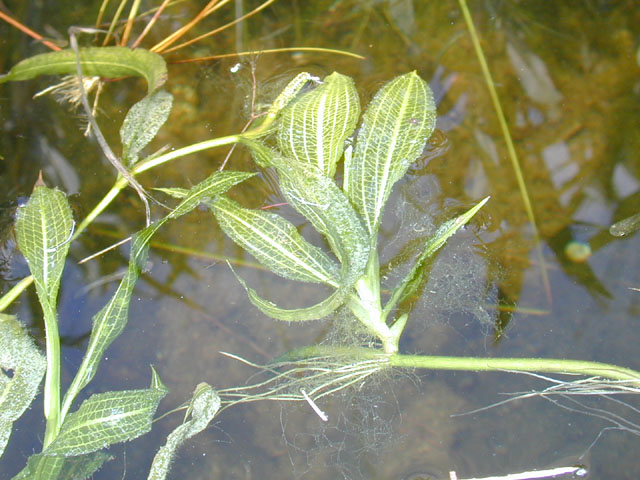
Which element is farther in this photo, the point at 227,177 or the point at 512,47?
the point at 512,47

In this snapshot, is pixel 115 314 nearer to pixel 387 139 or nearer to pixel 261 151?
pixel 261 151

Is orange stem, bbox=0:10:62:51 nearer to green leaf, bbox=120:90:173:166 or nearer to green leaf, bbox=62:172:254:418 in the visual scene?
green leaf, bbox=120:90:173:166

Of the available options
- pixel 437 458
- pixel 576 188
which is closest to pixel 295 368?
pixel 437 458

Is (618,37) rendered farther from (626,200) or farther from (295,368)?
(295,368)

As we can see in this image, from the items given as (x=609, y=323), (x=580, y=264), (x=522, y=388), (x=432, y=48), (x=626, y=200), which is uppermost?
(x=432, y=48)

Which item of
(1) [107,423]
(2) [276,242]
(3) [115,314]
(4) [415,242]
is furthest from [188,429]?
(4) [415,242]

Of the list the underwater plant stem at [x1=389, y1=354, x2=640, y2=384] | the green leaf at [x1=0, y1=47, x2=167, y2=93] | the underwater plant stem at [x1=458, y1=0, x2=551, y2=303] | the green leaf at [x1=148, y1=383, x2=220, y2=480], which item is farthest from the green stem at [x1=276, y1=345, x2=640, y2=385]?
the green leaf at [x1=0, y1=47, x2=167, y2=93]

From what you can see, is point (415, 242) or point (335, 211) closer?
point (335, 211)
